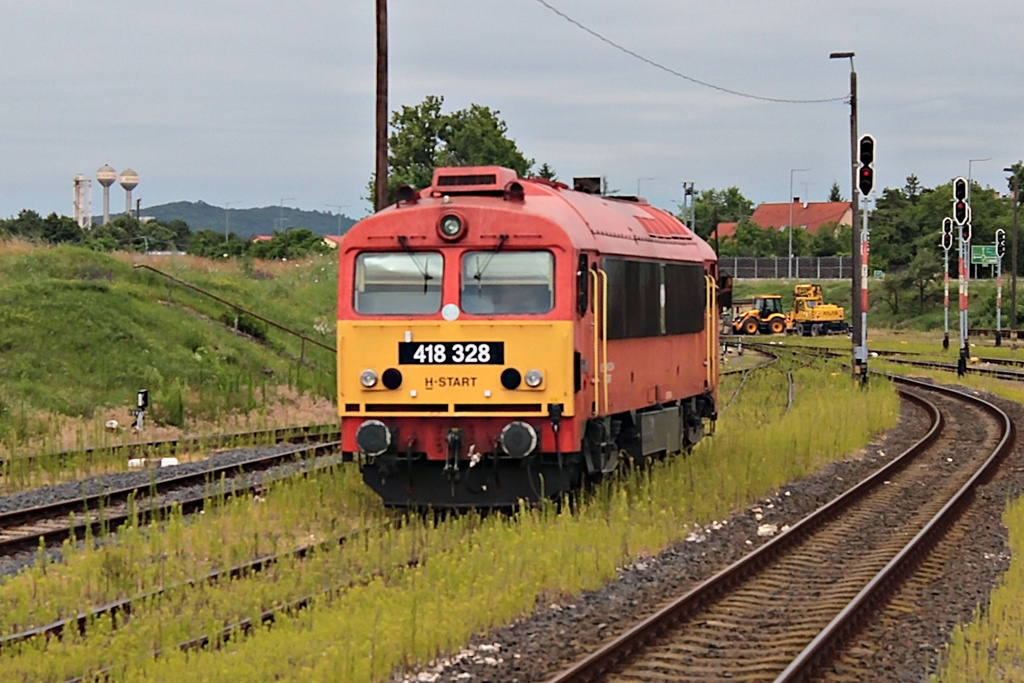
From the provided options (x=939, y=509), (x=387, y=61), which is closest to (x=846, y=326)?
(x=387, y=61)

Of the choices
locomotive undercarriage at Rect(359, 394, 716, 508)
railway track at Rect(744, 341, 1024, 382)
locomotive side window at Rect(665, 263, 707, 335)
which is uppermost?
locomotive side window at Rect(665, 263, 707, 335)

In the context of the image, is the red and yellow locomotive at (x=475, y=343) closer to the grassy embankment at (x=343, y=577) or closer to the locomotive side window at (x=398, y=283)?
the locomotive side window at (x=398, y=283)

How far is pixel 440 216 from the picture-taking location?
548 inches

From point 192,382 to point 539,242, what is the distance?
529 inches

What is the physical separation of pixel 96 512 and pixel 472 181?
520 centimetres

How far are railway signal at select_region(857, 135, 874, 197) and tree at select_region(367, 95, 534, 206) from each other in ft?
136

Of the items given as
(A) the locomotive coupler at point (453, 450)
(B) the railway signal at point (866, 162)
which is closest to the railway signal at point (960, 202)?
(B) the railway signal at point (866, 162)

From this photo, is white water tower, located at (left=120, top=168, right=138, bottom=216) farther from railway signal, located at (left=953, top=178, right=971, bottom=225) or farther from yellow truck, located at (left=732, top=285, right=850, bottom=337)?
railway signal, located at (left=953, top=178, right=971, bottom=225)

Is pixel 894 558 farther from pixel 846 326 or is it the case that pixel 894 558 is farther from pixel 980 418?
pixel 846 326

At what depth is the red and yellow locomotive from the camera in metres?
13.6

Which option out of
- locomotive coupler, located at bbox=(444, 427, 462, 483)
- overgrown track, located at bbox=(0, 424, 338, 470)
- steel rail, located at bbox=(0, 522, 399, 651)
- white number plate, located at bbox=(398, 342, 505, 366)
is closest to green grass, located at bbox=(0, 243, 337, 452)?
overgrown track, located at bbox=(0, 424, 338, 470)

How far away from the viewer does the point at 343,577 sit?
1119 cm

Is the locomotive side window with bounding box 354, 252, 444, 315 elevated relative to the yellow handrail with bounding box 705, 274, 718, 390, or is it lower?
elevated

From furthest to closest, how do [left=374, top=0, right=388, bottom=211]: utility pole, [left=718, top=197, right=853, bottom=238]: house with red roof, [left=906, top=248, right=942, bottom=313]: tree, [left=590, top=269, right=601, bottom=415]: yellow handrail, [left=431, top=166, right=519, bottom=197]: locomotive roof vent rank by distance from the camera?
[left=718, top=197, right=853, bottom=238]: house with red roof
[left=906, top=248, right=942, bottom=313]: tree
[left=374, top=0, right=388, bottom=211]: utility pole
[left=431, top=166, right=519, bottom=197]: locomotive roof vent
[left=590, top=269, right=601, bottom=415]: yellow handrail
